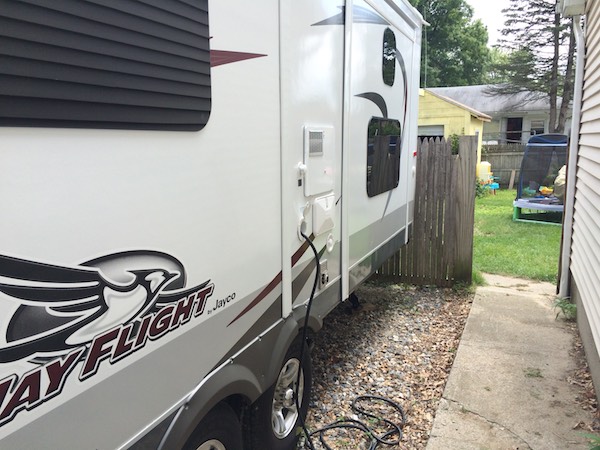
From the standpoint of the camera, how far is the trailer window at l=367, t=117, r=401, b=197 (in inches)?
156

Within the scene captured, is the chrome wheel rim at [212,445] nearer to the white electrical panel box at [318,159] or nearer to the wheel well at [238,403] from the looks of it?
the wheel well at [238,403]

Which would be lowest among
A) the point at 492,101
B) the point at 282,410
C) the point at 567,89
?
the point at 282,410

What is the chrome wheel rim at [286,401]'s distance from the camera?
2.83 metres

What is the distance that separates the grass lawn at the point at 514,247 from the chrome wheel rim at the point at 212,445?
5542 mm

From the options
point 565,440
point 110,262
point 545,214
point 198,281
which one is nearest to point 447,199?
point 565,440

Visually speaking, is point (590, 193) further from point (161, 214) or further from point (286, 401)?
point (161, 214)

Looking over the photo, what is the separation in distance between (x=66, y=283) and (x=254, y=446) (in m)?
1.64

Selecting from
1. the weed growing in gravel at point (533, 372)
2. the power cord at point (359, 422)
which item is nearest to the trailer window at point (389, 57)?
the power cord at point (359, 422)

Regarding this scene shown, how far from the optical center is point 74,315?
136cm

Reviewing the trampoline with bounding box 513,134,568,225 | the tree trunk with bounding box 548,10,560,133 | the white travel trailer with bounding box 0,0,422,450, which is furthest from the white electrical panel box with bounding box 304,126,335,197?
the tree trunk with bounding box 548,10,560,133

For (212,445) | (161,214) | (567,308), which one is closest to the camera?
(161,214)

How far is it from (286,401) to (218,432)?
0.89m

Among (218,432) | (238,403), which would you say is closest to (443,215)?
(238,403)

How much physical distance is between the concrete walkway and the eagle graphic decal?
2.15 metres
